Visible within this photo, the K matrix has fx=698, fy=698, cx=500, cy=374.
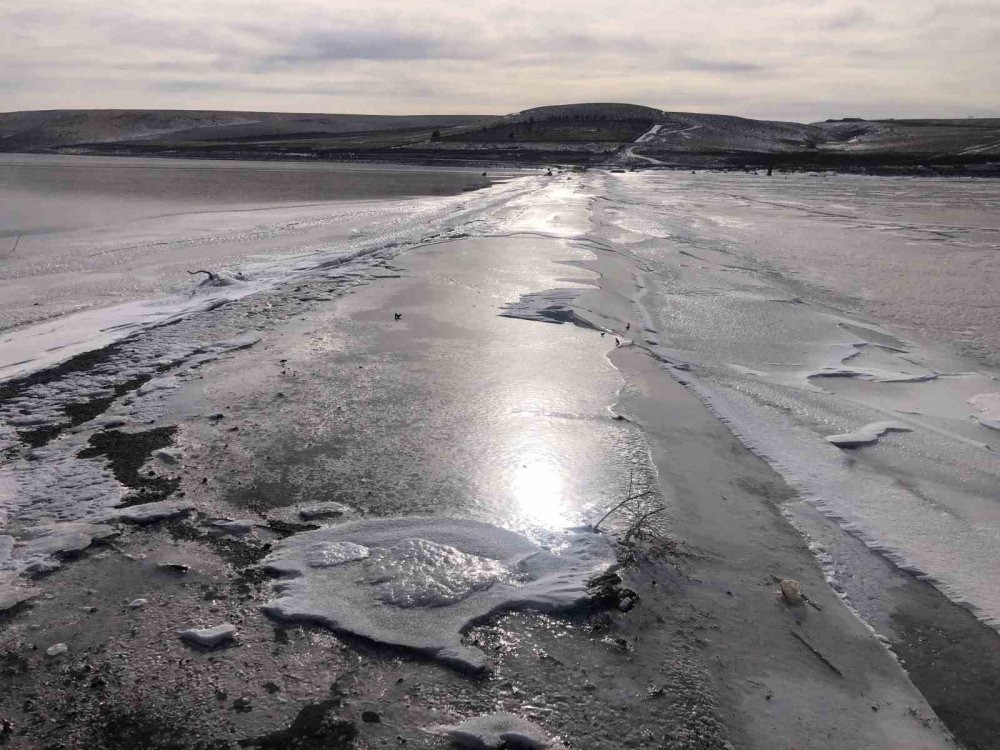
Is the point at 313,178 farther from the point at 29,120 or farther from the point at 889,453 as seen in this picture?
the point at 29,120

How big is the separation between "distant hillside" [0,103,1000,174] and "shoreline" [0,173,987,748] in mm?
37802

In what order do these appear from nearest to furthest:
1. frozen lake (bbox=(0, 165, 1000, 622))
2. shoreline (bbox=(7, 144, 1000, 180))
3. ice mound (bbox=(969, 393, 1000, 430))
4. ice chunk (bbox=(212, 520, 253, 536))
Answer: ice chunk (bbox=(212, 520, 253, 536)) → frozen lake (bbox=(0, 165, 1000, 622)) → ice mound (bbox=(969, 393, 1000, 430)) → shoreline (bbox=(7, 144, 1000, 180))

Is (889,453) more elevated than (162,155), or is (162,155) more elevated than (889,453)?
(162,155)

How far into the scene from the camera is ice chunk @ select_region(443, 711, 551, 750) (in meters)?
1.93

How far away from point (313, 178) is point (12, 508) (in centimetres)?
2829

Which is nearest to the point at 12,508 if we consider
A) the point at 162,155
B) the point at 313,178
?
the point at 313,178

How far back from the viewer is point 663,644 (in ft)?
7.66

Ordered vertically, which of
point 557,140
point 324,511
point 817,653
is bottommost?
point 817,653

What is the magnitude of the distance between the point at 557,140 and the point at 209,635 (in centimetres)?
6070

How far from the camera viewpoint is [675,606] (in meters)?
2.54

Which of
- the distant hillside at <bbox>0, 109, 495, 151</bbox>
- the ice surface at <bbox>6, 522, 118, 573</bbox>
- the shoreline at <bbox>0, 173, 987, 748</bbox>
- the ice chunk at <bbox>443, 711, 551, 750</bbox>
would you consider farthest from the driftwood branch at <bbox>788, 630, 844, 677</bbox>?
the distant hillside at <bbox>0, 109, 495, 151</bbox>

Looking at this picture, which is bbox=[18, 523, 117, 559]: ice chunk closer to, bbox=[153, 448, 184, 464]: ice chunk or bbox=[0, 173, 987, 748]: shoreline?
bbox=[0, 173, 987, 748]: shoreline

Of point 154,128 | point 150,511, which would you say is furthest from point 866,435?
point 154,128

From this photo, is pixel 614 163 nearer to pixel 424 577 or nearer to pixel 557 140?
pixel 557 140
